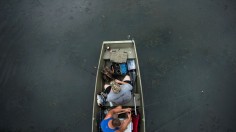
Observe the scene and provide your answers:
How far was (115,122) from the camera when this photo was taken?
13.8ft

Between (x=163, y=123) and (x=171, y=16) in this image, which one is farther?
(x=171, y=16)

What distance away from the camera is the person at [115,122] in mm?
4246

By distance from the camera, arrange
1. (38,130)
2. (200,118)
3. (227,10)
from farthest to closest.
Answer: (227,10) < (38,130) < (200,118)

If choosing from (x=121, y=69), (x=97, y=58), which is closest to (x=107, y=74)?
(x=121, y=69)

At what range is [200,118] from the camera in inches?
221

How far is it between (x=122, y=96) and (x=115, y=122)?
2.03ft

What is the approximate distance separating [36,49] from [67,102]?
6.37 feet

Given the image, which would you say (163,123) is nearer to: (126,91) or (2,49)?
(126,91)

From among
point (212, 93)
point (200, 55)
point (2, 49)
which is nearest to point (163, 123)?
point (212, 93)

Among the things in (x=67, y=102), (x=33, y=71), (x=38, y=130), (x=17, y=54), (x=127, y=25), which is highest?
(x=127, y=25)

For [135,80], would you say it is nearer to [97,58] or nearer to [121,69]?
[121,69]

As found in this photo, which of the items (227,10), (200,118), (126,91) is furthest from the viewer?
(227,10)

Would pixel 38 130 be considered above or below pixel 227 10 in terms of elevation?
below

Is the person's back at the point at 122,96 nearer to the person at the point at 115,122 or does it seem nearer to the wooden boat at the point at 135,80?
the person at the point at 115,122
